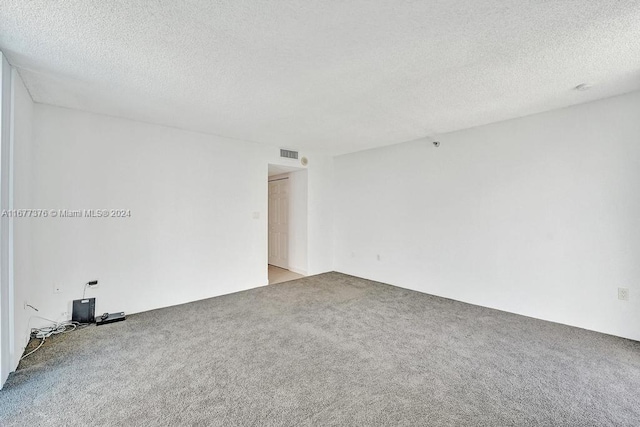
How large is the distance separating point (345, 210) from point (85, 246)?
409 cm

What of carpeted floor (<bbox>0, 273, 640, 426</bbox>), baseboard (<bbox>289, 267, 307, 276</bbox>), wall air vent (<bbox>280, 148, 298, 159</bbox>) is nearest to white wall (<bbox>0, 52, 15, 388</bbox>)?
carpeted floor (<bbox>0, 273, 640, 426</bbox>)

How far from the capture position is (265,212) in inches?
189

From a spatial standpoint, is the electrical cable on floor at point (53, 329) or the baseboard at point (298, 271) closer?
the electrical cable on floor at point (53, 329)

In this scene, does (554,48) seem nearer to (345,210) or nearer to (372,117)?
(372,117)

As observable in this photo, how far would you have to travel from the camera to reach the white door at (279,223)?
6.01 meters

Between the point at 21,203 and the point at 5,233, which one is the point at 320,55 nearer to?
the point at 5,233

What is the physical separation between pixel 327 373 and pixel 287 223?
13.1 feet

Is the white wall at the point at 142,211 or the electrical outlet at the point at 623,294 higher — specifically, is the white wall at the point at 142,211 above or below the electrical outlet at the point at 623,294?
above

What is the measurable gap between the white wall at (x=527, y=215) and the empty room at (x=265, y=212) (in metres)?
0.02

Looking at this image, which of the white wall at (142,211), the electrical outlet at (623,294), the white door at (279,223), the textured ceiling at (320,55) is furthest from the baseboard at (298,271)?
the electrical outlet at (623,294)

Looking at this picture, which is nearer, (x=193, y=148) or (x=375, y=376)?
(x=375, y=376)

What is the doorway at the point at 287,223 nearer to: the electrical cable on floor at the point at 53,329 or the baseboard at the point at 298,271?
the baseboard at the point at 298,271

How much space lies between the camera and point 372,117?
Result: 3492mm

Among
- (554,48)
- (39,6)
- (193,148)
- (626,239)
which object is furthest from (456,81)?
Answer: (193,148)
